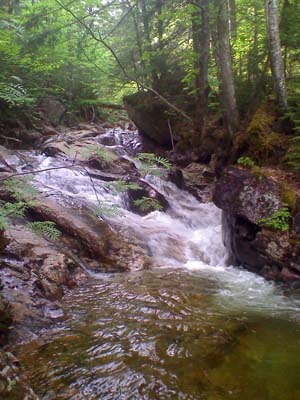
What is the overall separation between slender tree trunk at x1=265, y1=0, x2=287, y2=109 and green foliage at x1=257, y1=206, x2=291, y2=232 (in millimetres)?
2704

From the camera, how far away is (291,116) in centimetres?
734

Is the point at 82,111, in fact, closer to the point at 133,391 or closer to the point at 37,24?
the point at 37,24

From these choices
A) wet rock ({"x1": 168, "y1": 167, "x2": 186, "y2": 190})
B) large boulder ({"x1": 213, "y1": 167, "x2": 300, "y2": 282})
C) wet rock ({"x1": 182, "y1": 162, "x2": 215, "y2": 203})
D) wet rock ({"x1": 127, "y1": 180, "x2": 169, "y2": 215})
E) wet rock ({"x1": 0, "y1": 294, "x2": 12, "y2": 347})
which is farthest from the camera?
wet rock ({"x1": 168, "y1": 167, "x2": 186, "y2": 190})

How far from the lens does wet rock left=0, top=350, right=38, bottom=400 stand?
105 inches

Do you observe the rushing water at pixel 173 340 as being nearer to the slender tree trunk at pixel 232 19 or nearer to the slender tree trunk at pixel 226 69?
the slender tree trunk at pixel 226 69

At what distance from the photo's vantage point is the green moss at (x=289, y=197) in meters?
6.30

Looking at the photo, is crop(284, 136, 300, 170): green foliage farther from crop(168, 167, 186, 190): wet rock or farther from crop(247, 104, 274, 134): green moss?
crop(168, 167, 186, 190): wet rock

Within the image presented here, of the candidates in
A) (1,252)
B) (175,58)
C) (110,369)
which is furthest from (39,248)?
(175,58)

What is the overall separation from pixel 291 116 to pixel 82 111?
14.8 metres

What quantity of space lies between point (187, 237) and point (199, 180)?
3.29 meters

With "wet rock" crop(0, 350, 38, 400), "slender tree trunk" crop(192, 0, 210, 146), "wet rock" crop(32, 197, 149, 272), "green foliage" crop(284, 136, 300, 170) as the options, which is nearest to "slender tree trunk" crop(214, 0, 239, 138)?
"slender tree trunk" crop(192, 0, 210, 146)

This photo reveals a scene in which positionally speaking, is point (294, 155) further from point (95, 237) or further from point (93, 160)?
point (93, 160)

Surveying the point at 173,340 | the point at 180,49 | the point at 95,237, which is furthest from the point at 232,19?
the point at 173,340

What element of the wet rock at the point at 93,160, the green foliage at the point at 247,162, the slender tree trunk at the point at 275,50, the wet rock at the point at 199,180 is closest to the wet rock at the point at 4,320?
Result: the green foliage at the point at 247,162
